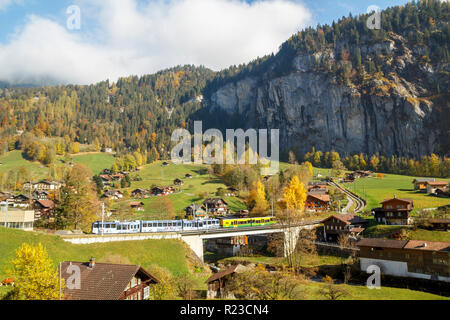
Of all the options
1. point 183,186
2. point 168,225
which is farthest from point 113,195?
point 168,225

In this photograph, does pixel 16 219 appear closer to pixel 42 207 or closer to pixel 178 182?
pixel 42 207

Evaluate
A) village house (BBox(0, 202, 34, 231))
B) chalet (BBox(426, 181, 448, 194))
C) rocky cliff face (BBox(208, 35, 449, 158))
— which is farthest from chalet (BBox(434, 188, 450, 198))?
village house (BBox(0, 202, 34, 231))

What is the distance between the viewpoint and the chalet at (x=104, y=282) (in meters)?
21.6

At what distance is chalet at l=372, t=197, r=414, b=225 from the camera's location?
58.9m

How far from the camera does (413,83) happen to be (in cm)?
16762

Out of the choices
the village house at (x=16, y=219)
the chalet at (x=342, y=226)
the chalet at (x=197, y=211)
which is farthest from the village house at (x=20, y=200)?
the chalet at (x=342, y=226)

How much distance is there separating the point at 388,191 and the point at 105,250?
85.0 m

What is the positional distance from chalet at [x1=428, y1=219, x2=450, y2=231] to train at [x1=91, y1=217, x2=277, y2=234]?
30893 mm

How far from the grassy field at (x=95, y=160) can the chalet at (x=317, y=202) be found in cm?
10828

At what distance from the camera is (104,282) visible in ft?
73.8

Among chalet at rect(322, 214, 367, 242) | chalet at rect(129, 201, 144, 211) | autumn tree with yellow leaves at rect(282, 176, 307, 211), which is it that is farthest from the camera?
chalet at rect(129, 201, 144, 211)

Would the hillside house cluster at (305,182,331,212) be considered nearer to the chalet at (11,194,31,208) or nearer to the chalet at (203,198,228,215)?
the chalet at (203,198,228,215)
